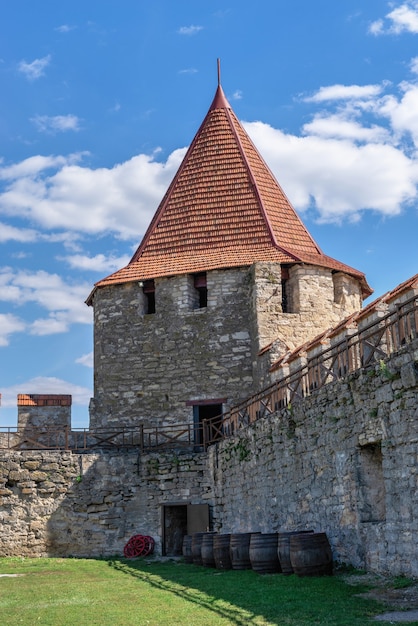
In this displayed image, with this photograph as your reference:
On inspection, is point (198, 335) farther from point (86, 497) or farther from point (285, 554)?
point (285, 554)

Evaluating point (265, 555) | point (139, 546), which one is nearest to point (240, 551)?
point (265, 555)

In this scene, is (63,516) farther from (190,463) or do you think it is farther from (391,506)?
(391,506)

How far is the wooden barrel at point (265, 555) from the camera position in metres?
12.8

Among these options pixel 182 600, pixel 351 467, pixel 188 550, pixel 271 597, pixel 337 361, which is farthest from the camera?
pixel 188 550

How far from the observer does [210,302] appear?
24.9m

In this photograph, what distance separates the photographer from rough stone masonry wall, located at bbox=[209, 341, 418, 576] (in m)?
10.6

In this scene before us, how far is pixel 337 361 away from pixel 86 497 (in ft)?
33.8

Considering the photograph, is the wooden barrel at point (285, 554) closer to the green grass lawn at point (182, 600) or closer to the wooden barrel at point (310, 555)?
the green grass lawn at point (182, 600)

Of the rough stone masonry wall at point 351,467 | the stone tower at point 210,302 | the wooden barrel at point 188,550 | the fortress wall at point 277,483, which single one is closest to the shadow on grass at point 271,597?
the rough stone masonry wall at point 351,467

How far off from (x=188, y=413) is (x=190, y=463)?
334 cm

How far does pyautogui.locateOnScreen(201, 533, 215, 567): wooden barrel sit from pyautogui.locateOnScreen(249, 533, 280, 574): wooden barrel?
2.29 meters

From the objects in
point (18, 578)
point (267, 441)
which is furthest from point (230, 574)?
point (18, 578)

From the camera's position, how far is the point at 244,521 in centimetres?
1733

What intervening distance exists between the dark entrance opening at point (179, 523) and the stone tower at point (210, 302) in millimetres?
3523
